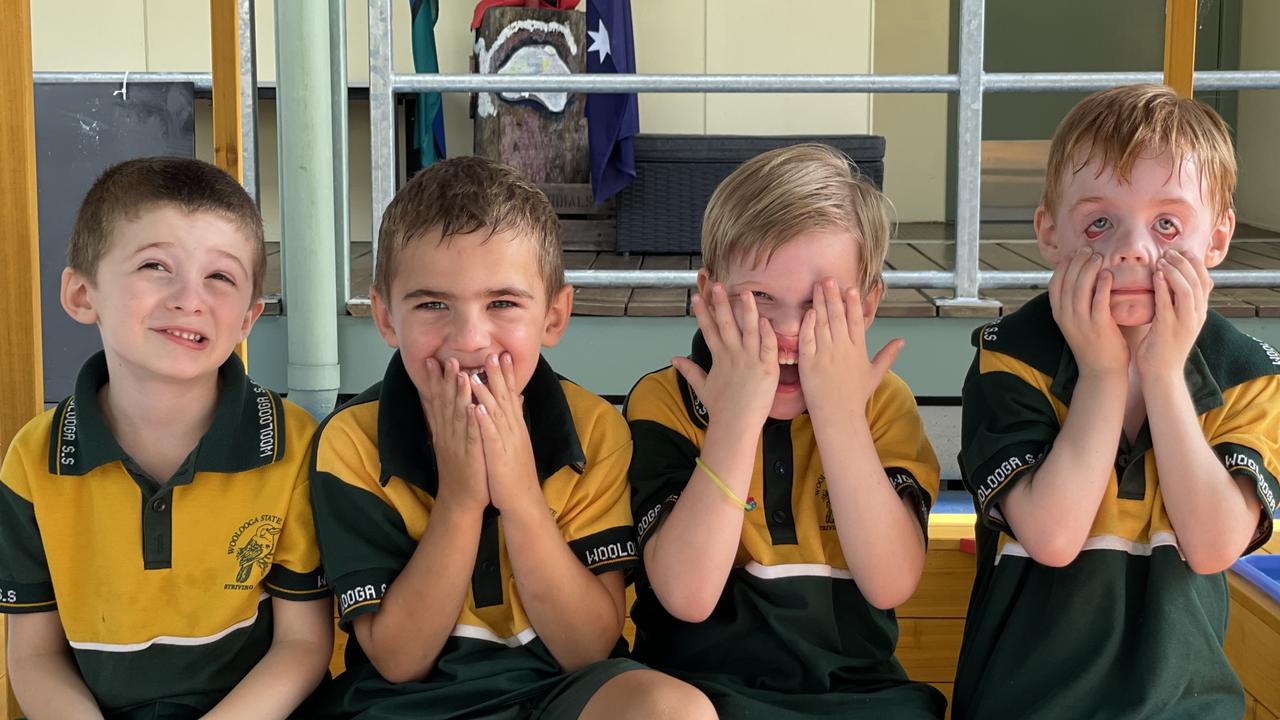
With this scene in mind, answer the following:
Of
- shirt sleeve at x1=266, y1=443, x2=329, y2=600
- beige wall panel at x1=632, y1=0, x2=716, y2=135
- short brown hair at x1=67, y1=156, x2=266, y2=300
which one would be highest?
beige wall panel at x1=632, y1=0, x2=716, y2=135

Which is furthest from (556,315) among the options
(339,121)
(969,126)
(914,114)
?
(914,114)

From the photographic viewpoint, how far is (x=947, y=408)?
10.6ft

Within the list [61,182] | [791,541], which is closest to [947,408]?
[791,541]

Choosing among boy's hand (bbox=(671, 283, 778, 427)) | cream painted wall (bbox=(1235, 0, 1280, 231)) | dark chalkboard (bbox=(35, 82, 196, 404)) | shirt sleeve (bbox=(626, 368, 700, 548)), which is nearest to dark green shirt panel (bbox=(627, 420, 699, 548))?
shirt sleeve (bbox=(626, 368, 700, 548))

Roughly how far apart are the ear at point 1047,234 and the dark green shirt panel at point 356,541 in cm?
80

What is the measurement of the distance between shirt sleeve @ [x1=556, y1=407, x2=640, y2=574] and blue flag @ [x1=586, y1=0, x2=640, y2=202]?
2.69 meters

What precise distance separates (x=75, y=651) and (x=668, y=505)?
2.26 feet

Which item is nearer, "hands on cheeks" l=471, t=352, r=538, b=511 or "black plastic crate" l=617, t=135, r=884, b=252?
"hands on cheeks" l=471, t=352, r=538, b=511

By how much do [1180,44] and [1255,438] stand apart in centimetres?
64

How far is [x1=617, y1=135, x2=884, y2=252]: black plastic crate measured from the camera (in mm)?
4156

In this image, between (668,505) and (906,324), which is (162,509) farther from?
(906,324)

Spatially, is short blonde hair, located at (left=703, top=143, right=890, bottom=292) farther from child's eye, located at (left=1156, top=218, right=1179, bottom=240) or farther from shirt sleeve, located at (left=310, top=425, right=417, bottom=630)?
shirt sleeve, located at (left=310, top=425, right=417, bottom=630)

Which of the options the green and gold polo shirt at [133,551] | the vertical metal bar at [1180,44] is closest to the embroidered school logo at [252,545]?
the green and gold polo shirt at [133,551]

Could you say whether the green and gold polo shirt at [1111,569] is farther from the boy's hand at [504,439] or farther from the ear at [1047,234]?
the boy's hand at [504,439]
